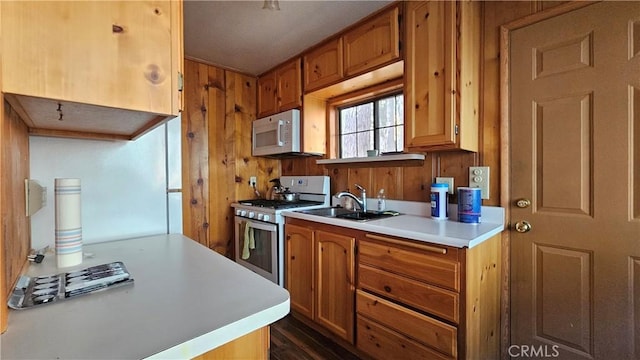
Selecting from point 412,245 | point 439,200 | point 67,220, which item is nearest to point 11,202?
point 67,220

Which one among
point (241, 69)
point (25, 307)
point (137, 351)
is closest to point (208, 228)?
point (241, 69)

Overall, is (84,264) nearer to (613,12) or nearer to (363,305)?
(363,305)

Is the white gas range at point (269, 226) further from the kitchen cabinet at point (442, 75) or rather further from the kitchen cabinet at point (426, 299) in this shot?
the kitchen cabinet at point (442, 75)

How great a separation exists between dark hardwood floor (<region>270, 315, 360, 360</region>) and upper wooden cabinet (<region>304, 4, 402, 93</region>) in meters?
1.96

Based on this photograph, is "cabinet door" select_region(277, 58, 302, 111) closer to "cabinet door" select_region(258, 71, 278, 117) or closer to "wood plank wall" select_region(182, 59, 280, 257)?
"cabinet door" select_region(258, 71, 278, 117)

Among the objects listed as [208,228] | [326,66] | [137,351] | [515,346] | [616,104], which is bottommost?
[515,346]

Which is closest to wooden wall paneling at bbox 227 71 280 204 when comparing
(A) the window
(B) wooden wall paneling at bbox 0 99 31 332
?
(A) the window

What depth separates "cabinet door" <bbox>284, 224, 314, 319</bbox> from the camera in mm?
2113

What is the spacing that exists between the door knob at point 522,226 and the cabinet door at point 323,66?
158 cm

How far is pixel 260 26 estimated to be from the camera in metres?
2.17

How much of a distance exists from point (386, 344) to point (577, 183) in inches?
52.5

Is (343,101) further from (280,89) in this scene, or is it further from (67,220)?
(67,220)

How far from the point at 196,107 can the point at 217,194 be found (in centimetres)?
90

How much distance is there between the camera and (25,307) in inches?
23.2
